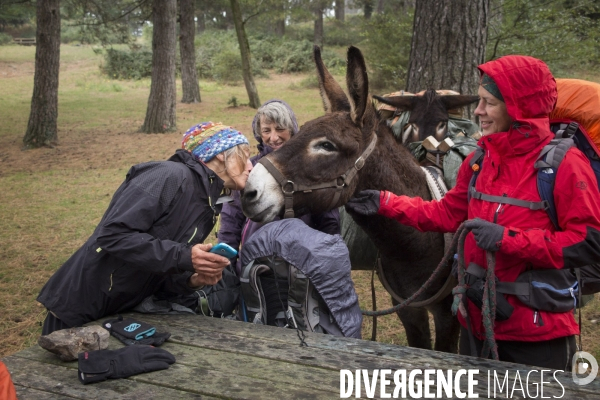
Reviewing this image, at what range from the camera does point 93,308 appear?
8.90ft

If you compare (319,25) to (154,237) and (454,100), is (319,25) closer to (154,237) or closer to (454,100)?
(454,100)

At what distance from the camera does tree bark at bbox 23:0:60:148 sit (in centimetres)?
1265

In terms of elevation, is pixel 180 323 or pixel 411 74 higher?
pixel 411 74

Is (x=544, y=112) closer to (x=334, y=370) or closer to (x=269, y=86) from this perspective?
(x=334, y=370)

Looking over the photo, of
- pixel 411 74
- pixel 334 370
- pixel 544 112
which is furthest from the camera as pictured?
pixel 411 74

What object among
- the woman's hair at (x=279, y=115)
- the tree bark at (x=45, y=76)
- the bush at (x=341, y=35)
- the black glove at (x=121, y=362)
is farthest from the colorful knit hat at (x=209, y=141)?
the bush at (x=341, y=35)

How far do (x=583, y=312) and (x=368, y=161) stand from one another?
3608 millimetres

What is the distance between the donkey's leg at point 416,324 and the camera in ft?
12.6

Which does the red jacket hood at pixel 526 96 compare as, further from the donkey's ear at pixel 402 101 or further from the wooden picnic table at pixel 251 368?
the donkey's ear at pixel 402 101

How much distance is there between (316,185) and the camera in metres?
2.91

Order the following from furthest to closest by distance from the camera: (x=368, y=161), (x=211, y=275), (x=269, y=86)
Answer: (x=269, y=86) < (x=368, y=161) < (x=211, y=275)

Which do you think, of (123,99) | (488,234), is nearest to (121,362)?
(488,234)

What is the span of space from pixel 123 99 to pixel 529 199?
22947mm

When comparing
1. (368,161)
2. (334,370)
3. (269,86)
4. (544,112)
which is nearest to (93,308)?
(334,370)
